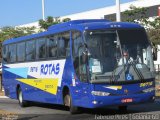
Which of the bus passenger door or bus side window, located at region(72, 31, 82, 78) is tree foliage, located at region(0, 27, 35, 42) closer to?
bus side window, located at region(72, 31, 82, 78)

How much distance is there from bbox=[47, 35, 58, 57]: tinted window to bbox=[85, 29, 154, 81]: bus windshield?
9.29 ft

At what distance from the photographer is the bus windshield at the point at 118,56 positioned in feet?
54.1

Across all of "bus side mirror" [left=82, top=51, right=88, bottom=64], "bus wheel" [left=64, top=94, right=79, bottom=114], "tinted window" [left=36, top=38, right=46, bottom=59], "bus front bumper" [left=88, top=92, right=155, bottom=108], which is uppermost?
"tinted window" [left=36, top=38, right=46, bottom=59]

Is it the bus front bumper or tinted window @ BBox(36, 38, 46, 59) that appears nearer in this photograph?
the bus front bumper

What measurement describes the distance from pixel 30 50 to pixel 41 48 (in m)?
1.59

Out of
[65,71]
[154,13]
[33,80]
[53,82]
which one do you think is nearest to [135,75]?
[65,71]

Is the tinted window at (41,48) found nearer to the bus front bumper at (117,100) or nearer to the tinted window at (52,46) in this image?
the tinted window at (52,46)

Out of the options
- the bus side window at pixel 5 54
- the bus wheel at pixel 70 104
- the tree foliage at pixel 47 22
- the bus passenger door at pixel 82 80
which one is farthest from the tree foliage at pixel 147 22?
the bus passenger door at pixel 82 80

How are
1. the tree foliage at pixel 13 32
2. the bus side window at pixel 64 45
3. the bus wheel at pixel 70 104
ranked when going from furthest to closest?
the tree foliage at pixel 13 32 → the bus side window at pixel 64 45 → the bus wheel at pixel 70 104

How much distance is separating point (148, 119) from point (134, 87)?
188 cm

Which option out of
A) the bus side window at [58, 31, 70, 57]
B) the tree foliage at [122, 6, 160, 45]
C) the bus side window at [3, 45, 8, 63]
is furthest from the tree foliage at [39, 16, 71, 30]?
the bus side window at [58, 31, 70, 57]

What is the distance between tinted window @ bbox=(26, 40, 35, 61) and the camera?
22250 millimetres

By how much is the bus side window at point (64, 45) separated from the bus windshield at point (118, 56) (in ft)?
4.98

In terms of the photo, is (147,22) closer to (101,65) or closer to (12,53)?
(12,53)
